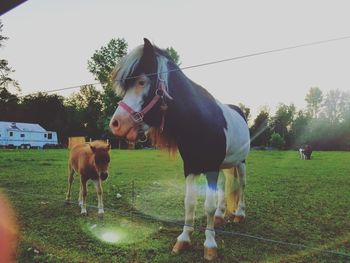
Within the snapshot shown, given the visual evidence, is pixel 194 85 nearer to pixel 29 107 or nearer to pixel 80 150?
pixel 80 150

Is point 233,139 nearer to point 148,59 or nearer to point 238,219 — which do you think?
point 238,219

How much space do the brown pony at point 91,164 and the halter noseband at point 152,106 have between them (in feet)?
5.83

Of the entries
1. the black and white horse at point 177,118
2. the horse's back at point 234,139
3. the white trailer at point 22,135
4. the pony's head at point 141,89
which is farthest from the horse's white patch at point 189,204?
the white trailer at point 22,135

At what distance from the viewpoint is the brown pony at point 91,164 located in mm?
4648

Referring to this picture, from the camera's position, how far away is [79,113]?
9898mm

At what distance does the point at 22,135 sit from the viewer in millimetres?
37156

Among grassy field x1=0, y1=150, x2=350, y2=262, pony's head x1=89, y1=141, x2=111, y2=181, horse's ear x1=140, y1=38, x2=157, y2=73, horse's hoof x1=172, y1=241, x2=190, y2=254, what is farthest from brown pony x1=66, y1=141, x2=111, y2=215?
horse's ear x1=140, y1=38, x2=157, y2=73

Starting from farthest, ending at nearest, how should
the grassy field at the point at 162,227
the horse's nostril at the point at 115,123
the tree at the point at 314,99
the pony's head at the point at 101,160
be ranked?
the tree at the point at 314,99
the pony's head at the point at 101,160
the grassy field at the point at 162,227
the horse's nostril at the point at 115,123

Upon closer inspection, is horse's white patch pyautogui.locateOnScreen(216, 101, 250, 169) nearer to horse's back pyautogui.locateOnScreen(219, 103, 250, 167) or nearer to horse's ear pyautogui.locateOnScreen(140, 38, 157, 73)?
horse's back pyautogui.locateOnScreen(219, 103, 250, 167)

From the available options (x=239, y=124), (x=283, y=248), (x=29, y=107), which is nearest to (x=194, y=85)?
(x=239, y=124)

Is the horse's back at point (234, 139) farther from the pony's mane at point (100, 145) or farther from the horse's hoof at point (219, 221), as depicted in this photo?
the pony's mane at point (100, 145)

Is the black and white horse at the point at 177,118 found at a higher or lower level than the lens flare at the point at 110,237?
higher

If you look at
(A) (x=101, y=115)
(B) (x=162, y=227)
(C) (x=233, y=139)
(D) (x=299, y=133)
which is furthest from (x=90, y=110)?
(D) (x=299, y=133)

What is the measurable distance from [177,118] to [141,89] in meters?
0.55
